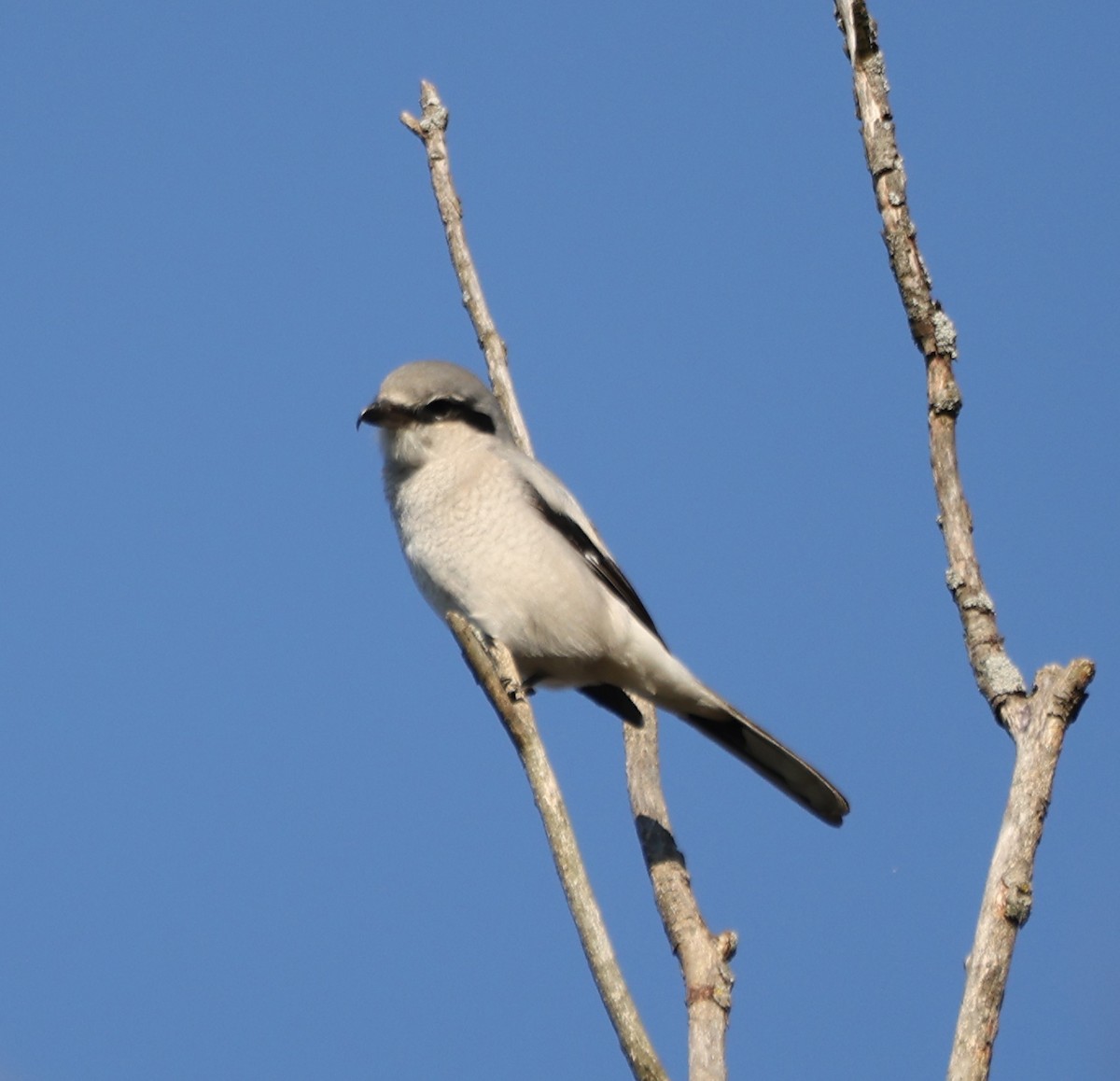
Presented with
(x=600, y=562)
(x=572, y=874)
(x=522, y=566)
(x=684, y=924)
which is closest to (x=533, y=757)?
(x=572, y=874)

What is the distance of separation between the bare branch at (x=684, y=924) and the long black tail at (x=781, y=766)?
0.72 ft

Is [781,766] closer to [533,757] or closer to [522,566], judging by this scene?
[522,566]

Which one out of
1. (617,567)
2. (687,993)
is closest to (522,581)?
(617,567)

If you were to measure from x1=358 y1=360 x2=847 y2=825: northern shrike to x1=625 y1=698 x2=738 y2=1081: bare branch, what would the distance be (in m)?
0.21

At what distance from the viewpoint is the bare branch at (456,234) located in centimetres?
396

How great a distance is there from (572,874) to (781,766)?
166cm

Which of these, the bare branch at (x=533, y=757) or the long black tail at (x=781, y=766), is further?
the long black tail at (x=781, y=766)

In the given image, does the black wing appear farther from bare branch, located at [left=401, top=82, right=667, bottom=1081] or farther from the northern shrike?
bare branch, located at [left=401, top=82, right=667, bottom=1081]

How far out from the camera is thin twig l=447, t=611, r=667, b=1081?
210cm

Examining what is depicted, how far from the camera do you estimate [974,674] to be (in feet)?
8.07

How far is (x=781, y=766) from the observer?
387cm

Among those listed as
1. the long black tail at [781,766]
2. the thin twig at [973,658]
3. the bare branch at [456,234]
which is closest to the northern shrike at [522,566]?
the long black tail at [781,766]

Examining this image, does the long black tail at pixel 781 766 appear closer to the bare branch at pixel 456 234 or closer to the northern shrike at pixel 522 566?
the northern shrike at pixel 522 566

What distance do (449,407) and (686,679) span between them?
3.35 ft
